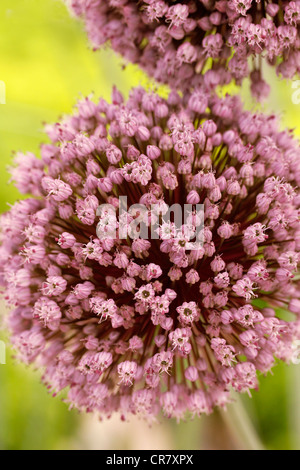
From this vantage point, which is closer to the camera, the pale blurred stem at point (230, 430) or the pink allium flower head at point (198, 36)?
the pink allium flower head at point (198, 36)

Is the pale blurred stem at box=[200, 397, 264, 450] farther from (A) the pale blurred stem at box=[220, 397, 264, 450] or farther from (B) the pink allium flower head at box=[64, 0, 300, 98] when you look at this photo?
(B) the pink allium flower head at box=[64, 0, 300, 98]

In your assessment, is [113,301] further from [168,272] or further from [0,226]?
[0,226]

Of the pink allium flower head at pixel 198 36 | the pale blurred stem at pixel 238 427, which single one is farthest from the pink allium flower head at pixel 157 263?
the pale blurred stem at pixel 238 427

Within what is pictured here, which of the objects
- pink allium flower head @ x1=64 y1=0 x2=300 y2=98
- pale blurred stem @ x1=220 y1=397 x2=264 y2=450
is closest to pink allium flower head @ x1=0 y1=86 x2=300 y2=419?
pink allium flower head @ x1=64 y1=0 x2=300 y2=98

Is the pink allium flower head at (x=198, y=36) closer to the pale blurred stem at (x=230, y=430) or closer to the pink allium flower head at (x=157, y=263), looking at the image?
the pink allium flower head at (x=157, y=263)

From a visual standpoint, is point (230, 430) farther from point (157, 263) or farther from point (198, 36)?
point (198, 36)
